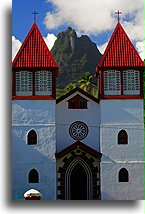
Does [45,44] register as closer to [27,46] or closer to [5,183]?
[27,46]

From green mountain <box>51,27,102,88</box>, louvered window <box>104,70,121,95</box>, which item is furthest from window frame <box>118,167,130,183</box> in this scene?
green mountain <box>51,27,102,88</box>

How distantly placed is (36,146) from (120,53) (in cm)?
323

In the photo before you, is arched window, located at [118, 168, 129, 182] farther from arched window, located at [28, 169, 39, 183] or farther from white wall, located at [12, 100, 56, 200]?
arched window, located at [28, 169, 39, 183]

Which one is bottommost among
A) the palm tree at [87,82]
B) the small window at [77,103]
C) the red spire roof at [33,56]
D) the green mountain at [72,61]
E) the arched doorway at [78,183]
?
the arched doorway at [78,183]

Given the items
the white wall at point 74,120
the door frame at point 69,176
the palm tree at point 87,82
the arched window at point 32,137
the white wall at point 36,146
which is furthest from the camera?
the palm tree at point 87,82

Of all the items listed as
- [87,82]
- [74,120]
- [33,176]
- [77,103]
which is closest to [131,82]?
[77,103]

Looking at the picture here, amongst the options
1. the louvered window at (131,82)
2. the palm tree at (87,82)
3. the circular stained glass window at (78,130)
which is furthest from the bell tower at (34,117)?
the palm tree at (87,82)

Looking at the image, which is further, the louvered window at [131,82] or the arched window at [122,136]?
the louvered window at [131,82]

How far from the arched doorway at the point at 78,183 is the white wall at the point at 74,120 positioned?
0.69m

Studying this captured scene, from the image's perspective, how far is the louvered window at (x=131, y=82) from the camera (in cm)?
1170

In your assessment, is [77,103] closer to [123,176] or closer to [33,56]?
[33,56]

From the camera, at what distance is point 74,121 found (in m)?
12.2

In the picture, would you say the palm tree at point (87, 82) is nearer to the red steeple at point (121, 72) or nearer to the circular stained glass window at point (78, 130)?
the circular stained glass window at point (78, 130)

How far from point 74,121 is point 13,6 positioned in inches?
145
